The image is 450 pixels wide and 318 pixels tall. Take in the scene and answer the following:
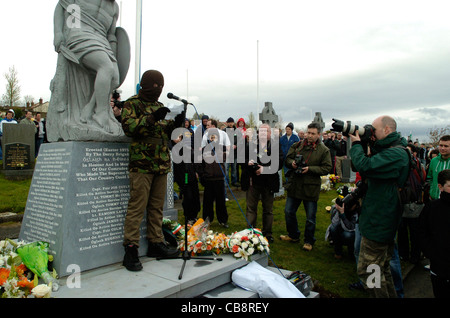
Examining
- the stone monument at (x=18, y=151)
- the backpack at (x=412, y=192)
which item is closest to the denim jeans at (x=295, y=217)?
the backpack at (x=412, y=192)

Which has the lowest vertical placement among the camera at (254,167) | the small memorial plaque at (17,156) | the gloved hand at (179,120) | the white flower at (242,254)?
the white flower at (242,254)

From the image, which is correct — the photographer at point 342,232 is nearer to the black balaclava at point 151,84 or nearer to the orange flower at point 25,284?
the black balaclava at point 151,84

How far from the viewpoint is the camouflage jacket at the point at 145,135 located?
3.72 m

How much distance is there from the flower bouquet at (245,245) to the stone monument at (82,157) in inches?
46.9

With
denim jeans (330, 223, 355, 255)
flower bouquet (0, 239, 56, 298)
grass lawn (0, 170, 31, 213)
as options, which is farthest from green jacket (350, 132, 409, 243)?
grass lawn (0, 170, 31, 213)

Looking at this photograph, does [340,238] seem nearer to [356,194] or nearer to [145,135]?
[356,194]

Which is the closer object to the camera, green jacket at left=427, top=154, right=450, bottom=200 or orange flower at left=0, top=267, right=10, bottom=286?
orange flower at left=0, top=267, right=10, bottom=286

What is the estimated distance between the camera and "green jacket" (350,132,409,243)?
3.54 m

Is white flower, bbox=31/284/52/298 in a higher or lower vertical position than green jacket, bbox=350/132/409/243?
lower

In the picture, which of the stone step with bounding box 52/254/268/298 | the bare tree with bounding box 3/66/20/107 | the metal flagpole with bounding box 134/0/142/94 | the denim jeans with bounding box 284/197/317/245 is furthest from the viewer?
the bare tree with bounding box 3/66/20/107

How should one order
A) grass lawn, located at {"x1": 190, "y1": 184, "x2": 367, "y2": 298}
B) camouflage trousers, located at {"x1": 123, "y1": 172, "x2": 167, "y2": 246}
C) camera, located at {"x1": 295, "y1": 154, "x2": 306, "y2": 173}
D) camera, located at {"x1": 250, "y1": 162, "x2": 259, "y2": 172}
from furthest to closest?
camera, located at {"x1": 250, "y1": 162, "x2": 259, "y2": 172}
camera, located at {"x1": 295, "y1": 154, "x2": 306, "y2": 173}
grass lawn, located at {"x1": 190, "y1": 184, "x2": 367, "y2": 298}
camouflage trousers, located at {"x1": 123, "y1": 172, "x2": 167, "y2": 246}

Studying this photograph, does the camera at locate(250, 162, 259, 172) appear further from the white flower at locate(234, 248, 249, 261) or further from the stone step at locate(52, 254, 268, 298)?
the stone step at locate(52, 254, 268, 298)
